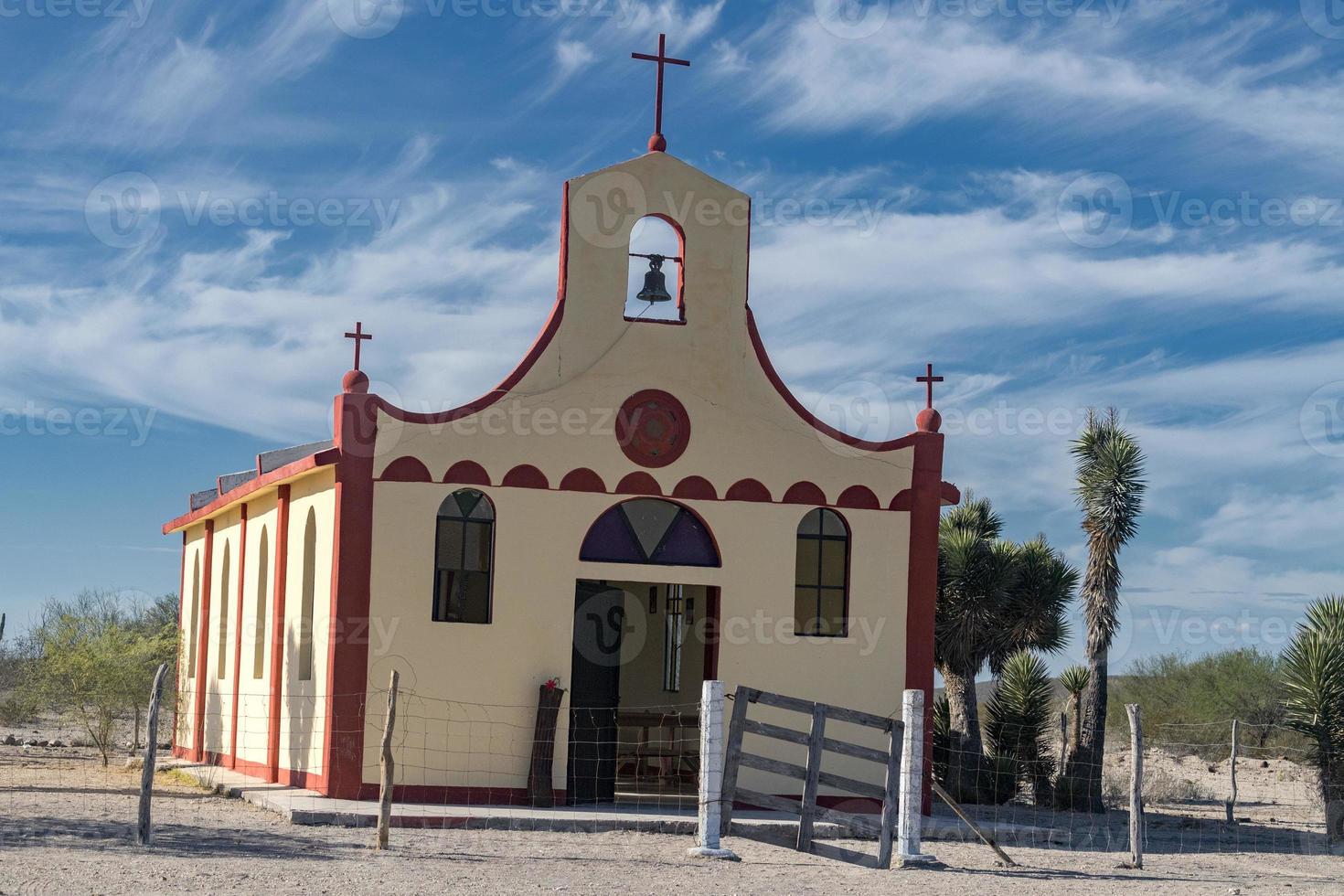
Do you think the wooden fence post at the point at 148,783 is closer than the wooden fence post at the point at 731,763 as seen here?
Yes

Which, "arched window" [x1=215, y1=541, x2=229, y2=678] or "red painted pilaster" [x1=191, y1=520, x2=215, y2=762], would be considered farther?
"red painted pilaster" [x1=191, y1=520, x2=215, y2=762]

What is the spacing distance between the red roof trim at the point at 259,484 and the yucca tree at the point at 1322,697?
13.6 metres

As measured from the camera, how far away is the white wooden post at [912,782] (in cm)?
1435

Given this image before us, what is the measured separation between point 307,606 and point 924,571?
7522 mm

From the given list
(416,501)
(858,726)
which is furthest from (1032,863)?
(416,501)

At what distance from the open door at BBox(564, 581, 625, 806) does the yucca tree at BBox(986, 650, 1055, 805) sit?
9.30 meters

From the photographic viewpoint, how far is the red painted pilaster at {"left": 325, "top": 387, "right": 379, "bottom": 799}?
16.2 m

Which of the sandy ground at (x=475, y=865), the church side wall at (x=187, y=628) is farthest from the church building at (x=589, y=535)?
the church side wall at (x=187, y=628)

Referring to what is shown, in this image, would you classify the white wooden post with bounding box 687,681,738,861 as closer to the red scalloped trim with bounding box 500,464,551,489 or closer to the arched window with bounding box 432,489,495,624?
the arched window with bounding box 432,489,495,624

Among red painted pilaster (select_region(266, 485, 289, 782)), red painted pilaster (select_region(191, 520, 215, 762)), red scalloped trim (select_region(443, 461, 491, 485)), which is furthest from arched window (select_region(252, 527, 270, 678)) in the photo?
red scalloped trim (select_region(443, 461, 491, 485))

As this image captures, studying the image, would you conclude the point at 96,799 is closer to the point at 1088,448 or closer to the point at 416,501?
the point at 416,501

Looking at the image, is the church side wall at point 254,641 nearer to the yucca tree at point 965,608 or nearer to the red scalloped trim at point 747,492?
the red scalloped trim at point 747,492

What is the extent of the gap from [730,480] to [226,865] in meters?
7.63

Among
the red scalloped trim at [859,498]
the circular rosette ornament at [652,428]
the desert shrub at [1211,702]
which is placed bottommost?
the desert shrub at [1211,702]
